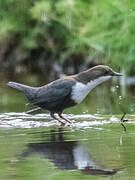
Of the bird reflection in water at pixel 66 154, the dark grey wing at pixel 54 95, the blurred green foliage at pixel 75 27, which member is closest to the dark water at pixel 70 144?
the bird reflection in water at pixel 66 154

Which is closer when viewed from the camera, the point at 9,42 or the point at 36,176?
the point at 36,176

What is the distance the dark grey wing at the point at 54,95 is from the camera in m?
7.76

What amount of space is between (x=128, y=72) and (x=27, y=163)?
8.63m

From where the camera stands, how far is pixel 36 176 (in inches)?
186

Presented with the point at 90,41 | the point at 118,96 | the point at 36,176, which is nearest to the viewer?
the point at 36,176

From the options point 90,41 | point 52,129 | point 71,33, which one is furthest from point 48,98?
point 71,33

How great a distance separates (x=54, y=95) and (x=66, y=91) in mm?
175

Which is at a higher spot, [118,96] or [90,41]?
[90,41]

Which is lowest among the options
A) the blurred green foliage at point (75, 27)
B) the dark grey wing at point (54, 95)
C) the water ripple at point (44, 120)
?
the water ripple at point (44, 120)

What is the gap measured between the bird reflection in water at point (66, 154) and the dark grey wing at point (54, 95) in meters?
1.00

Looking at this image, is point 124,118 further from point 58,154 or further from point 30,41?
point 30,41

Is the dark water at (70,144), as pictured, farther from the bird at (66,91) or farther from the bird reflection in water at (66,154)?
the bird at (66,91)

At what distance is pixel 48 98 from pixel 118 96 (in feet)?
12.3

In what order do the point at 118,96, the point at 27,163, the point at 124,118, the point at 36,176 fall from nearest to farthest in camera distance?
the point at 36,176 → the point at 27,163 → the point at 124,118 → the point at 118,96
